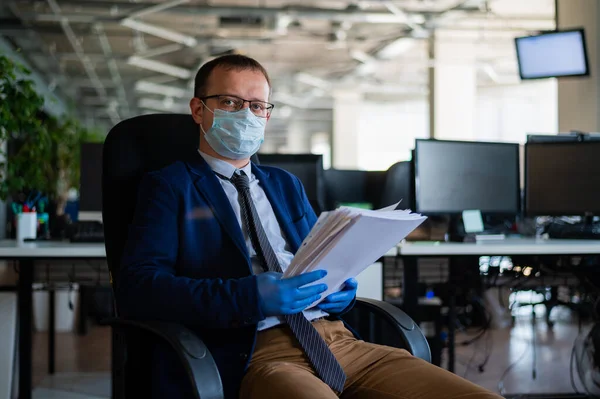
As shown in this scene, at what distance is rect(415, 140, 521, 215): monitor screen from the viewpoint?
10.2 feet

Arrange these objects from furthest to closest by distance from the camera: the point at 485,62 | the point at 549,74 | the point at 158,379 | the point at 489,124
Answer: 1. the point at 489,124
2. the point at 485,62
3. the point at 549,74
4. the point at 158,379

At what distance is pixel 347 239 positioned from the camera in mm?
1383

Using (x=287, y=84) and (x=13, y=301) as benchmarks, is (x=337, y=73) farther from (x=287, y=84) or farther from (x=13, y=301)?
(x=13, y=301)

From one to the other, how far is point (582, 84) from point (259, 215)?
5.13 metres

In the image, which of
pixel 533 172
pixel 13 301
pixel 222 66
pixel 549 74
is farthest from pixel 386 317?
pixel 549 74

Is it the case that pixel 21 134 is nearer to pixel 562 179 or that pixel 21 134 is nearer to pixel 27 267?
pixel 27 267

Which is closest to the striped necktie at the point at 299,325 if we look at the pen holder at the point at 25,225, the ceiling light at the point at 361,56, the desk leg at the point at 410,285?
the desk leg at the point at 410,285

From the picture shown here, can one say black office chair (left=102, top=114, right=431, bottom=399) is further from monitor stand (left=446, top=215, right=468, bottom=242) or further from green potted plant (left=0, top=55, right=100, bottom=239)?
green potted plant (left=0, top=55, right=100, bottom=239)

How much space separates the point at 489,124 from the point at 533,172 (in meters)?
13.6

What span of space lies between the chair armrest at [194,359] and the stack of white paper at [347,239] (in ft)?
0.83

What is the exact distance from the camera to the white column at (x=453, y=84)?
11367mm

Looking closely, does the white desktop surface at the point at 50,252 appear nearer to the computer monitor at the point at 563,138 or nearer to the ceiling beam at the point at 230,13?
the computer monitor at the point at 563,138

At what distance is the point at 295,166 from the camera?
3357mm

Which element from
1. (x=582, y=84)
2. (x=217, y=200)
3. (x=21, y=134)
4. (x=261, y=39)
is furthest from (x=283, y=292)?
(x=261, y=39)
